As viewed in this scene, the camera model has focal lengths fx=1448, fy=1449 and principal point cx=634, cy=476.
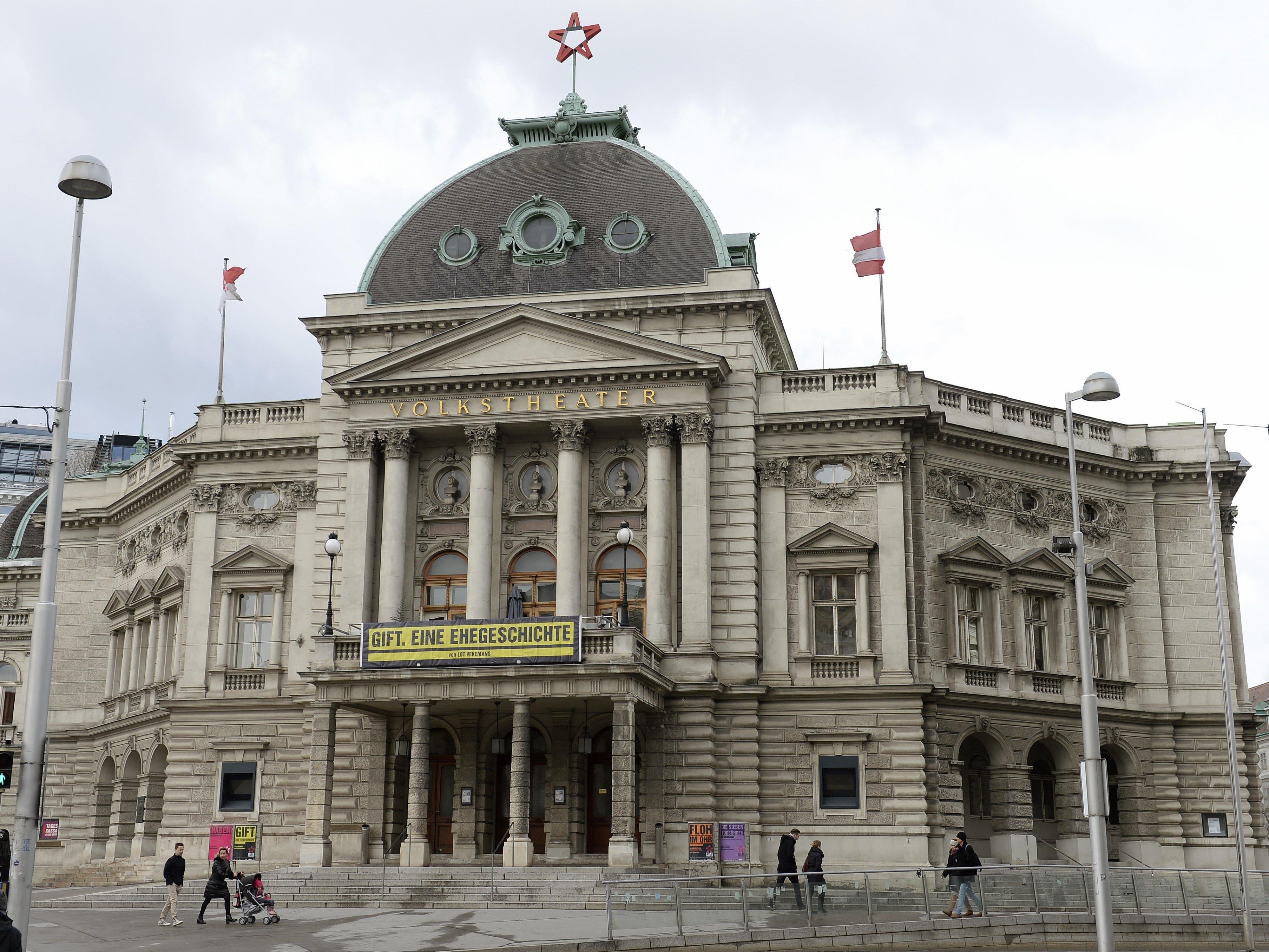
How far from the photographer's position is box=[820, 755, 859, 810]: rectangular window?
44.9m

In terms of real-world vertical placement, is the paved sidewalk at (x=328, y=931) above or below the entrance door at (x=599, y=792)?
below

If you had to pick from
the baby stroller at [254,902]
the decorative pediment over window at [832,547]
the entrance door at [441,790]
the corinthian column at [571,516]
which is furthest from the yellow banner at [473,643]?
the baby stroller at [254,902]

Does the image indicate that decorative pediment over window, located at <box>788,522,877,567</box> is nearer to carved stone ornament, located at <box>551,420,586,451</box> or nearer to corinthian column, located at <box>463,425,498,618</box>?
carved stone ornament, located at <box>551,420,586,451</box>

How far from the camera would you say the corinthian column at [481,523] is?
4644cm

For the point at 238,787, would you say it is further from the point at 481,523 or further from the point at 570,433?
the point at 570,433

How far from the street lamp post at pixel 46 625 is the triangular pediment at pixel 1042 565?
3468 cm

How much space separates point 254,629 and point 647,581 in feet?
48.4

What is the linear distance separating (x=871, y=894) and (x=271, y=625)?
Answer: 27976 millimetres

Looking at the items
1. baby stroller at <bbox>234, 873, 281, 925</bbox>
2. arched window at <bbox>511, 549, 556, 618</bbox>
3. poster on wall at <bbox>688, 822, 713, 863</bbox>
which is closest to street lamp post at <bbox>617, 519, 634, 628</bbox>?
arched window at <bbox>511, 549, 556, 618</bbox>

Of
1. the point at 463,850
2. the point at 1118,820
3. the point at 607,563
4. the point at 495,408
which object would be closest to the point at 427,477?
the point at 495,408

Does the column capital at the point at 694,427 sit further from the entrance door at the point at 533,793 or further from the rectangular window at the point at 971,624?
the entrance door at the point at 533,793

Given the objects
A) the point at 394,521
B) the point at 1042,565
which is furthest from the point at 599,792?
the point at 1042,565

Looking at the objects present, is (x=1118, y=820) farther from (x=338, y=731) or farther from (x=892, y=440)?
(x=338, y=731)

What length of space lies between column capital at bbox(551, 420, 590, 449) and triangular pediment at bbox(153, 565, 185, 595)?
1592 cm
